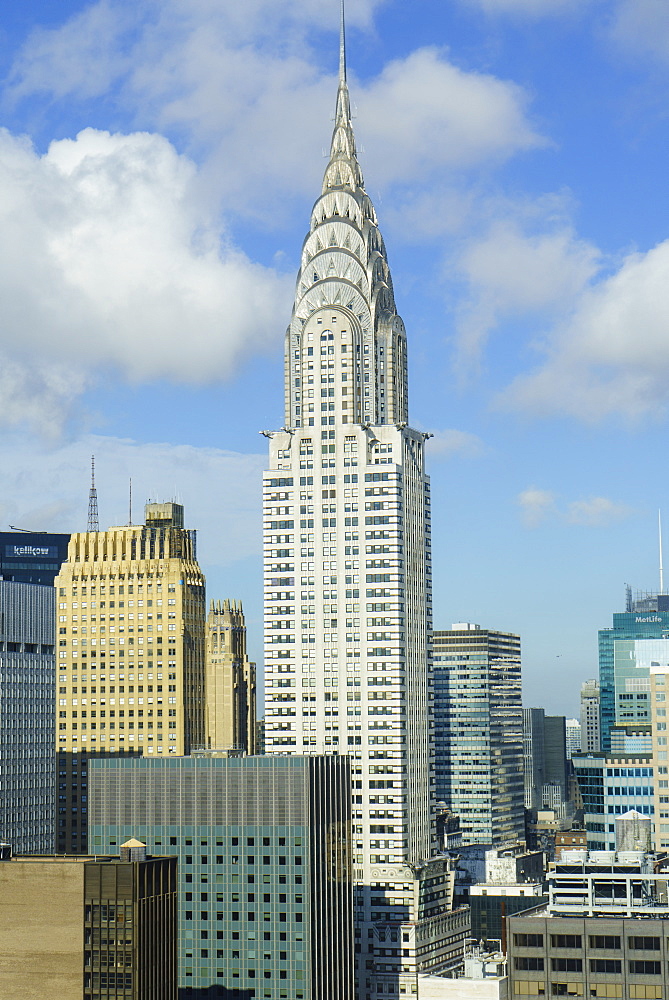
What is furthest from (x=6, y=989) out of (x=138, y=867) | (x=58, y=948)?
(x=138, y=867)

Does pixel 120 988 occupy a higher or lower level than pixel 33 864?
lower

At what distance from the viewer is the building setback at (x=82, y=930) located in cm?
19288

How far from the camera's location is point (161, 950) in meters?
199

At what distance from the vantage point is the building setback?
193 m

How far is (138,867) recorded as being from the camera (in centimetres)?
19400

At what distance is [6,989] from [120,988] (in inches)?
549

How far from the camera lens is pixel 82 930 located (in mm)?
194750

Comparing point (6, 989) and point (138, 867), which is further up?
point (138, 867)

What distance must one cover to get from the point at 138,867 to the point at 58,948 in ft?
44.2

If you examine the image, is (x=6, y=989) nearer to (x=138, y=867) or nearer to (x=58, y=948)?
(x=58, y=948)

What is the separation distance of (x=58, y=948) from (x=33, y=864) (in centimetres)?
980

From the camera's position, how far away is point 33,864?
197625 mm

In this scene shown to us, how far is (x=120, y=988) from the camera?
632 feet

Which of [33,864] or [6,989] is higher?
[33,864]
